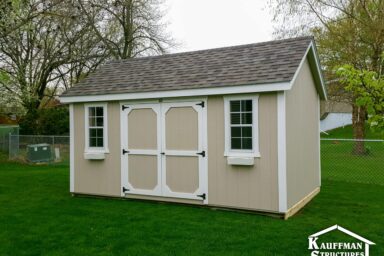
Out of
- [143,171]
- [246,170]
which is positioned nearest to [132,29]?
[143,171]

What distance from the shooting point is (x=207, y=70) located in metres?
7.61

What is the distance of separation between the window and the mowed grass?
1.25 metres

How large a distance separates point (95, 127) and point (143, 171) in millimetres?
1636

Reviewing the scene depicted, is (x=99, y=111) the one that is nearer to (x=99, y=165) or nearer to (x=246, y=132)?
(x=99, y=165)

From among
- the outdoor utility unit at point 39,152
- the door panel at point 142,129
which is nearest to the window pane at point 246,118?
the door panel at point 142,129

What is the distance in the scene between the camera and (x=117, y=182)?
26.6ft

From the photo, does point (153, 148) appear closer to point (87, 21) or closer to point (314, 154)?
point (314, 154)

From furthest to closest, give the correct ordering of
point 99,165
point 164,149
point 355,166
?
1. point 355,166
2. point 99,165
3. point 164,149

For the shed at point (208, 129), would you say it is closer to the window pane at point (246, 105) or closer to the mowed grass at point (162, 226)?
the window pane at point (246, 105)

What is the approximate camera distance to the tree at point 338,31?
625 inches

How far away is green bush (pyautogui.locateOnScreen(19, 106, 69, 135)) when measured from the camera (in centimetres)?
1881

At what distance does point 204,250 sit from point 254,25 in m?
14.8

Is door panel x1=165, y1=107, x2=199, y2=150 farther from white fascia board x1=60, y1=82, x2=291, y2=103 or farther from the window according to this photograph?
the window

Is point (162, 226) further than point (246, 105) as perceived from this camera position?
No
